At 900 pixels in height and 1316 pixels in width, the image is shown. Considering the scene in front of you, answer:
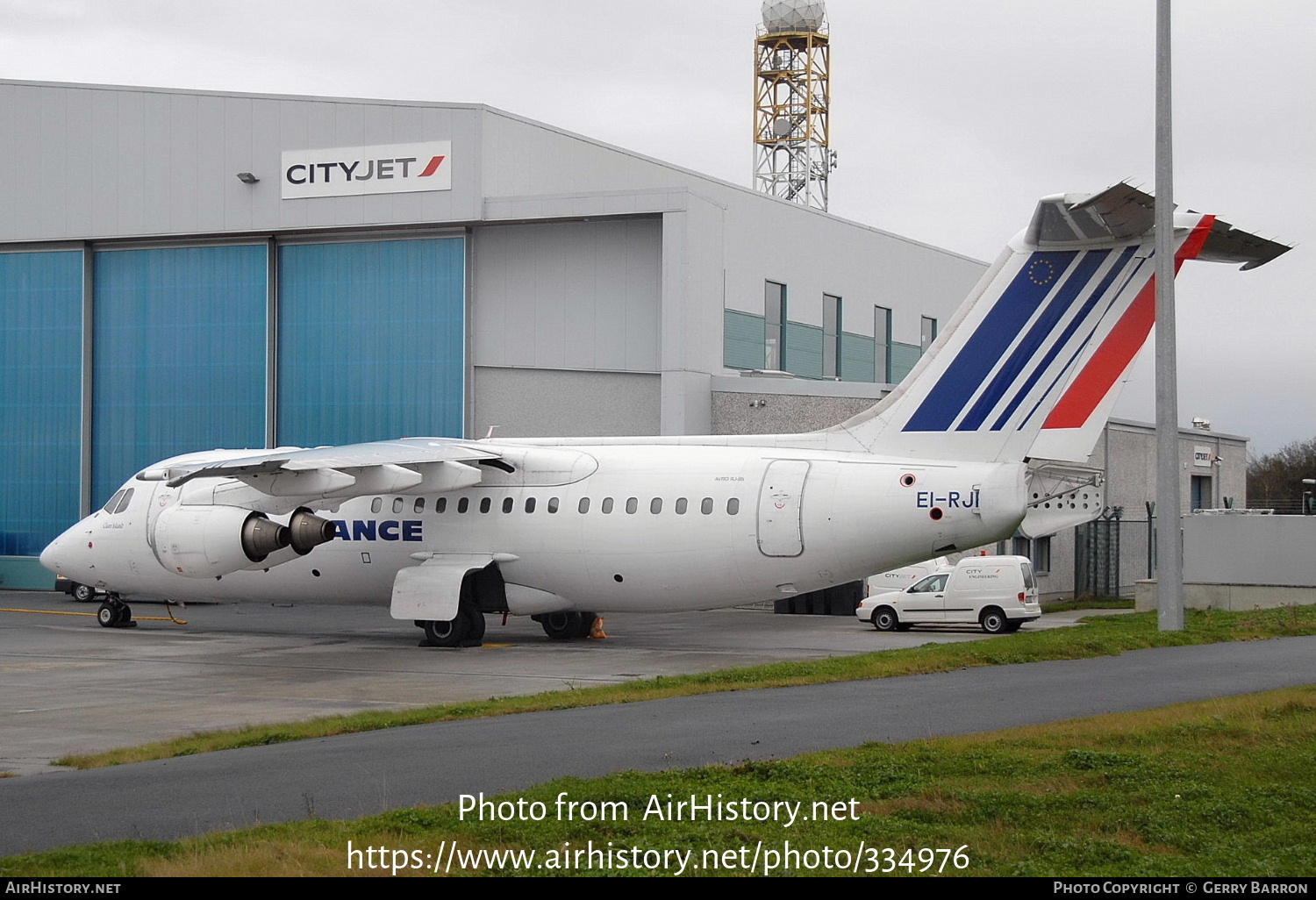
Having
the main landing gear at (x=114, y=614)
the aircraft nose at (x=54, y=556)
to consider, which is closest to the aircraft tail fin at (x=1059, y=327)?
the main landing gear at (x=114, y=614)

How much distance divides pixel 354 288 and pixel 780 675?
25.8m

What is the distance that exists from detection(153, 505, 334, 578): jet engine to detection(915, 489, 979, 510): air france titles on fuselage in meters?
10.2

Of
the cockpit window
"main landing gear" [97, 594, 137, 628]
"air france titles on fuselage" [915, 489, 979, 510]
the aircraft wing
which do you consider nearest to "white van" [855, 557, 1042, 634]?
"air france titles on fuselage" [915, 489, 979, 510]

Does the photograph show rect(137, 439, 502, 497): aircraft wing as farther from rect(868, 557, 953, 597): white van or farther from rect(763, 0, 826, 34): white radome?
rect(763, 0, 826, 34): white radome

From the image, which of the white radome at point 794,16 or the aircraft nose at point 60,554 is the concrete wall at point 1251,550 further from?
the white radome at point 794,16

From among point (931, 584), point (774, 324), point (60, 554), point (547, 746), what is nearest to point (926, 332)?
point (774, 324)

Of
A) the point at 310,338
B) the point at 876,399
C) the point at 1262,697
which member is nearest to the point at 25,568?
the point at 310,338

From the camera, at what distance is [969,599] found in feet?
98.7

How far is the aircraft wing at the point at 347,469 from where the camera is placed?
23062 mm

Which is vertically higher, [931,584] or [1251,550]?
[1251,550]

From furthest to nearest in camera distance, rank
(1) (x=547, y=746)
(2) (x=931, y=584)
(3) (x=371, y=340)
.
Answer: (3) (x=371, y=340) < (2) (x=931, y=584) < (1) (x=547, y=746)

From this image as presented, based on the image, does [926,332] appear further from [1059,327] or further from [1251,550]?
[1059,327]

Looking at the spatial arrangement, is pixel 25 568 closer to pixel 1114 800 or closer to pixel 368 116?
pixel 368 116

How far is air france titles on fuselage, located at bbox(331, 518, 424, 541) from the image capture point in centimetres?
2631
